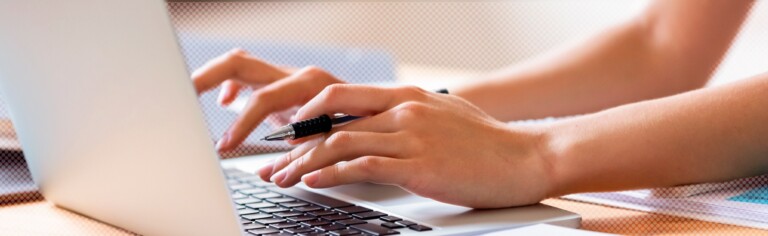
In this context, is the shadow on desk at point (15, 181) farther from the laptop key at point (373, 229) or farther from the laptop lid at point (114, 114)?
the laptop key at point (373, 229)

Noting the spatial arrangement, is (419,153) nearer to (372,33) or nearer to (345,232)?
(345,232)

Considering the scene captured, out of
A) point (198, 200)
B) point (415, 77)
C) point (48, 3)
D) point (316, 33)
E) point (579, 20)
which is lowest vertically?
point (198, 200)

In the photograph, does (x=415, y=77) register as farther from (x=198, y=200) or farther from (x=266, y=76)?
(x=198, y=200)

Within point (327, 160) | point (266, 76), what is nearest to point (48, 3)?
point (327, 160)

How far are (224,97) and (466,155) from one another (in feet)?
1.30

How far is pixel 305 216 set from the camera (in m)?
0.59

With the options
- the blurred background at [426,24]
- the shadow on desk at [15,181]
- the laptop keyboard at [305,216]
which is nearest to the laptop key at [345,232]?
the laptop keyboard at [305,216]

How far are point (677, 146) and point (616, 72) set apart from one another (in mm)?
396

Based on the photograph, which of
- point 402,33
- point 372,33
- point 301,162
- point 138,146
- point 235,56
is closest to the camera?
point 138,146

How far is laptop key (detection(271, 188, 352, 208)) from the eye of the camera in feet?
2.06

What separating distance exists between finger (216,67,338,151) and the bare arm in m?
0.20

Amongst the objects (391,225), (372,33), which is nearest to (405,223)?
(391,225)

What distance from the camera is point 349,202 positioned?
2.08ft

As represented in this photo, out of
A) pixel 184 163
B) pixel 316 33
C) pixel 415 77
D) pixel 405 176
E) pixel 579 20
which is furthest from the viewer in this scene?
pixel 316 33
